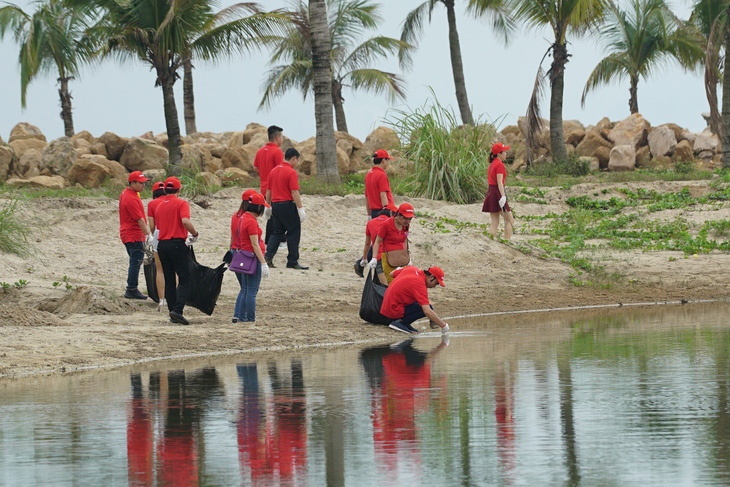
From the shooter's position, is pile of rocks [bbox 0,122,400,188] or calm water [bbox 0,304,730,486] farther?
pile of rocks [bbox 0,122,400,188]

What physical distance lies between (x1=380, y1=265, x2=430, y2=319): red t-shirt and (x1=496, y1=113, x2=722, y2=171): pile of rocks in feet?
95.5

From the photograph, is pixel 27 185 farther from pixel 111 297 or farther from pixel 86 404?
pixel 86 404

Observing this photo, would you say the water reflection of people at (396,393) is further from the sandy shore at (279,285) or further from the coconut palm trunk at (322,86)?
the coconut palm trunk at (322,86)

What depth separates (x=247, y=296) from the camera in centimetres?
1334

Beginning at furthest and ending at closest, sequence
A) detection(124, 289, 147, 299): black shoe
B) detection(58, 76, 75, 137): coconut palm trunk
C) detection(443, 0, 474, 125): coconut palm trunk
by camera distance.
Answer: detection(58, 76, 75, 137): coconut palm trunk, detection(443, 0, 474, 125): coconut palm trunk, detection(124, 289, 147, 299): black shoe

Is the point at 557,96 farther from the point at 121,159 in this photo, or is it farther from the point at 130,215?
the point at 130,215

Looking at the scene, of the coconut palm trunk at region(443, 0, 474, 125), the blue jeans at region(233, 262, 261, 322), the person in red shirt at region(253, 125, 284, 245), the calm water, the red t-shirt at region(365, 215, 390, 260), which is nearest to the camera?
the calm water

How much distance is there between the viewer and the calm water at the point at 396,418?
6.07 m

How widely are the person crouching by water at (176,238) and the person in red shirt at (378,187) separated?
3.81m

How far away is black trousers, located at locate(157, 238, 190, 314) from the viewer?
12.8 metres

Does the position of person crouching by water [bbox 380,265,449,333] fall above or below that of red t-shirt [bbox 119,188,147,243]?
below

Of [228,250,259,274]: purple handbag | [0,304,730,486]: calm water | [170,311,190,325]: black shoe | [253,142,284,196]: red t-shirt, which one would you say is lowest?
[0,304,730,486]: calm water

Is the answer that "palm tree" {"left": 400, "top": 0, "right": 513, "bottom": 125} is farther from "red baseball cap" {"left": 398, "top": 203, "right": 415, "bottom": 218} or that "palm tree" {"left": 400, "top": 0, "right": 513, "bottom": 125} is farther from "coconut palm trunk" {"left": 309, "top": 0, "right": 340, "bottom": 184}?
"red baseball cap" {"left": 398, "top": 203, "right": 415, "bottom": 218}

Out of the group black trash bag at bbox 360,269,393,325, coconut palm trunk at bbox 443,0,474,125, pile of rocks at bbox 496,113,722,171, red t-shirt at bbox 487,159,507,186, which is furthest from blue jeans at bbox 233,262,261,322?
pile of rocks at bbox 496,113,722,171
